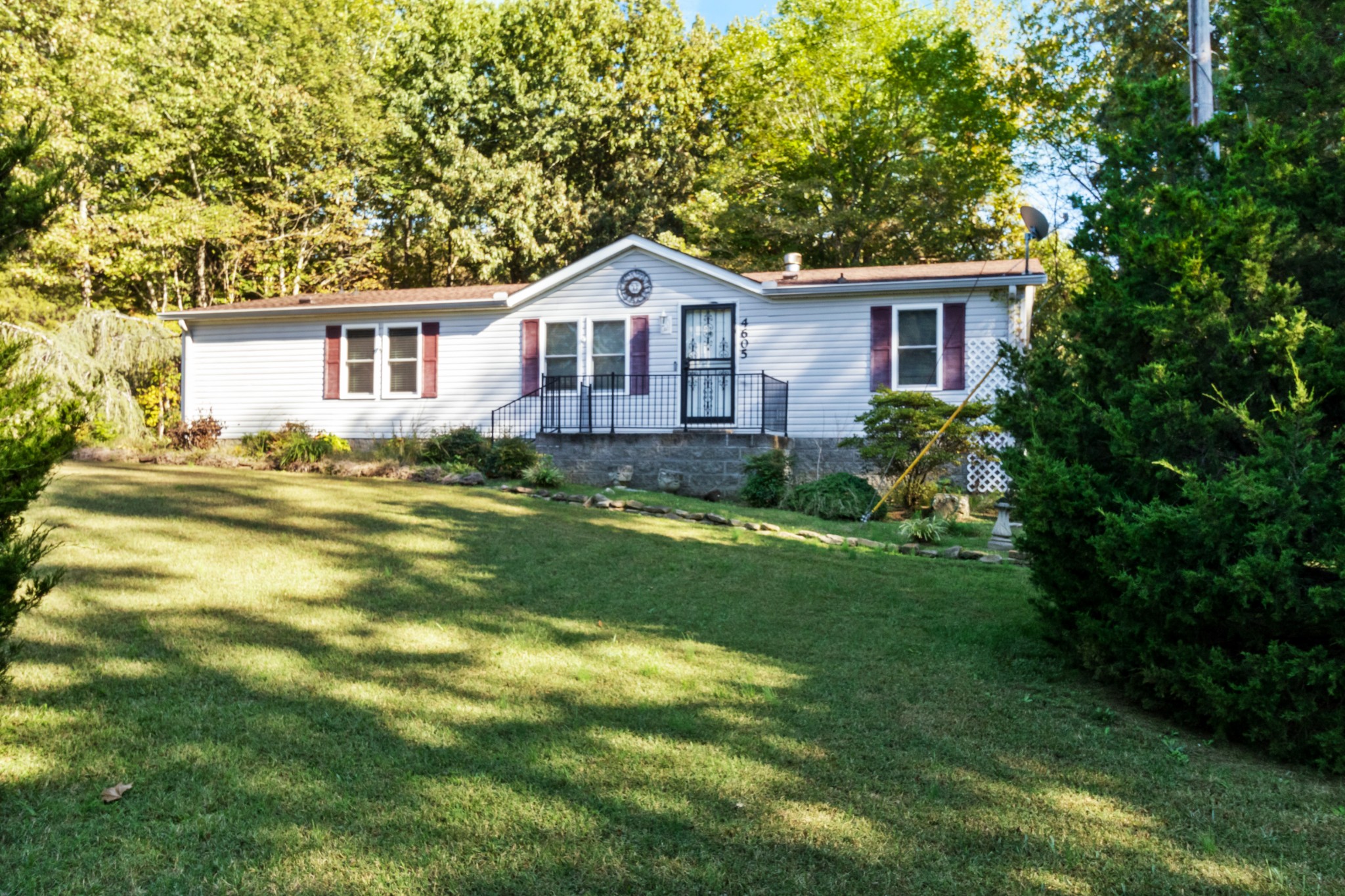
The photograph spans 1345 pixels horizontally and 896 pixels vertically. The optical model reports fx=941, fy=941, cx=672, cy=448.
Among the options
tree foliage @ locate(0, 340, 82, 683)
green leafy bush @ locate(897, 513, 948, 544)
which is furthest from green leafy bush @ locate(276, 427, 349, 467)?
tree foliage @ locate(0, 340, 82, 683)

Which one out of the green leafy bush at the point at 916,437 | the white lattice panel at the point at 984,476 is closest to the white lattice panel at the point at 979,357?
the white lattice panel at the point at 984,476

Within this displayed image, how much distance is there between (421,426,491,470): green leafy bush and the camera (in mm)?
14195

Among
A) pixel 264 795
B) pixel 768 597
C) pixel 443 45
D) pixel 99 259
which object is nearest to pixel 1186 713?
pixel 768 597

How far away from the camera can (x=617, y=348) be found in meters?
16.2

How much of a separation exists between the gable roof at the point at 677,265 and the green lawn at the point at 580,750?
868 centimetres

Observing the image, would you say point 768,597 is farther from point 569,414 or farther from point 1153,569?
point 569,414

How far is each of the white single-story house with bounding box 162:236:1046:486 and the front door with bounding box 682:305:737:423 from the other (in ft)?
0.08

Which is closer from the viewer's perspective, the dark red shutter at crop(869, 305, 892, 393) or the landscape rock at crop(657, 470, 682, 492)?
the landscape rock at crop(657, 470, 682, 492)

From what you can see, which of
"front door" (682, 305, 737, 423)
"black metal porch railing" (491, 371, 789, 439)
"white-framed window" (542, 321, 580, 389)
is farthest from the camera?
"white-framed window" (542, 321, 580, 389)

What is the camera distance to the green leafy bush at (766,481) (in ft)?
42.4

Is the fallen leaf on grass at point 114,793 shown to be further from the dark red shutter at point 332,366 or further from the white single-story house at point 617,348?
the dark red shutter at point 332,366

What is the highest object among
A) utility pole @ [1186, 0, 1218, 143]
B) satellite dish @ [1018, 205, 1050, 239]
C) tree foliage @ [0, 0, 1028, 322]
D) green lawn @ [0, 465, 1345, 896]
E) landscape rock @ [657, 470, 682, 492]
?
tree foliage @ [0, 0, 1028, 322]

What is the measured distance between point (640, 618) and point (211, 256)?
22310 millimetres

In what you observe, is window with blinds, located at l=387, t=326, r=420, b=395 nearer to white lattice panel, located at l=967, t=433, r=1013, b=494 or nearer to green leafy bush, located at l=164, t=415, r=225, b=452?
green leafy bush, located at l=164, t=415, r=225, b=452
